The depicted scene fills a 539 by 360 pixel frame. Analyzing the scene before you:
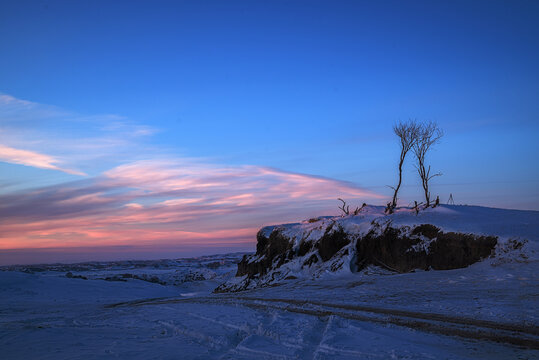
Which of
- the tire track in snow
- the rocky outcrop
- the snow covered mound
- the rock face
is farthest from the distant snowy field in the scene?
the rock face

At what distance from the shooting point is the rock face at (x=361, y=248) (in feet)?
59.7

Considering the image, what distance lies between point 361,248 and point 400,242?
301 cm

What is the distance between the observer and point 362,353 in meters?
6.82

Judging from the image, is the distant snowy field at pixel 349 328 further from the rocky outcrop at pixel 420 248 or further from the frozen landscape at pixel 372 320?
the rocky outcrop at pixel 420 248

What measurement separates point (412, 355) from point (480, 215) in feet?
53.2

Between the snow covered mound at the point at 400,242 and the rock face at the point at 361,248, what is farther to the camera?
the rock face at the point at 361,248

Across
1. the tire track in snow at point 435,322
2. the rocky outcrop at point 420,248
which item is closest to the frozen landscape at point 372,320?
the tire track in snow at point 435,322

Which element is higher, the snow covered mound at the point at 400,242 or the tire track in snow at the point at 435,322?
the snow covered mound at the point at 400,242

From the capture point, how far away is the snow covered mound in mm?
16734

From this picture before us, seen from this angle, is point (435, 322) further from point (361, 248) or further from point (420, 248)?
point (361, 248)

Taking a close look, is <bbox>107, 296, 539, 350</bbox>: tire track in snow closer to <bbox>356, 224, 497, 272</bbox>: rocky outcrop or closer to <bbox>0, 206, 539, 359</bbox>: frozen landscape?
<bbox>0, 206, 539, 359</bbox>: frozen landscape

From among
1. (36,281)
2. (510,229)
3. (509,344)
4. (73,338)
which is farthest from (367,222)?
(36,281)

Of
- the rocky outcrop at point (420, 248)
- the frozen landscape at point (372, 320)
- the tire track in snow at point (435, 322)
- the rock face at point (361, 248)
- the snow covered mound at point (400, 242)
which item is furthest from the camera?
the rock face at point (361, 248)

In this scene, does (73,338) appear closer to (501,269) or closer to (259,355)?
(259,355)
